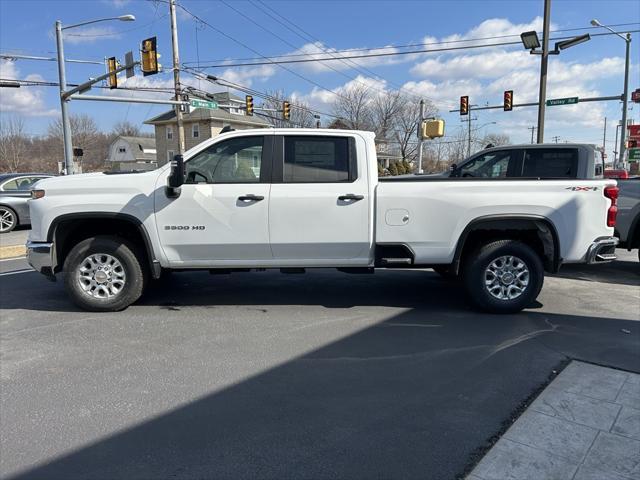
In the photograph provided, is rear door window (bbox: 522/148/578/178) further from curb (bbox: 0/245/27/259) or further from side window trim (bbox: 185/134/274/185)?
curb (bbox: 0/245/27/259)

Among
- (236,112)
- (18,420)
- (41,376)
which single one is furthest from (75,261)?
(236,112)

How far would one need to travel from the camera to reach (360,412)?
3455 mm

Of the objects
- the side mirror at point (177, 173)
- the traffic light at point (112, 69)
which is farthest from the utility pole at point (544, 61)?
the traffic light at point (112, 69)

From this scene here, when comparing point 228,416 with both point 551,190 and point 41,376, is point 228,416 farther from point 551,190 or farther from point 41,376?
point 551,190

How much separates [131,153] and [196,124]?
109ft

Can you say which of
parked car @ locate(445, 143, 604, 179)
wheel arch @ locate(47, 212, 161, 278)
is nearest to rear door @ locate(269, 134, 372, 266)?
wheel arch @ locate(47, 212, 161, 278)

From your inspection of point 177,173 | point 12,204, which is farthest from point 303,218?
point 12,204

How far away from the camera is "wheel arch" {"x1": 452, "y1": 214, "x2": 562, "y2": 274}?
18.0 ft

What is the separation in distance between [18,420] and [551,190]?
535 centimetres

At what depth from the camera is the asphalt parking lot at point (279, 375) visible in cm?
294

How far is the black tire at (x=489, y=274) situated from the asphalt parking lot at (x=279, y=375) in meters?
0.16

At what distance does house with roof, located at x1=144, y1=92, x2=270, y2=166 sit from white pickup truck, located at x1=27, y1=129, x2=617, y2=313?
45.2 m

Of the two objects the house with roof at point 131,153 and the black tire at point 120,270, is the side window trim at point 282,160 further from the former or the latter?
the house with roof at point 131,153

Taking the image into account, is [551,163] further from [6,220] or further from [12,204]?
[6,220]
